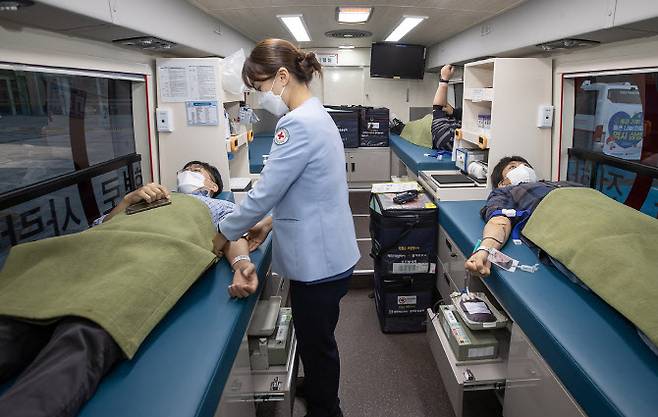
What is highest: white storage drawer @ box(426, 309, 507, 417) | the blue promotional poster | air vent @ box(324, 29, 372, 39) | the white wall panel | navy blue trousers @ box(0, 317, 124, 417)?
air vent @ box(324, 29, 372, 39)

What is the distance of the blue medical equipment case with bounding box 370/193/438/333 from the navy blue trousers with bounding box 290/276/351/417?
970mm

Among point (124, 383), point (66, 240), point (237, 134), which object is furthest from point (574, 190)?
point (237, 134)

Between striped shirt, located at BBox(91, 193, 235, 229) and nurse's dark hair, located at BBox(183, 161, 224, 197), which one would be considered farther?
nurse's dark hair, located at BBox(183, 161, 224, 197)

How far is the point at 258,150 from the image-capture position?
16.1 ft

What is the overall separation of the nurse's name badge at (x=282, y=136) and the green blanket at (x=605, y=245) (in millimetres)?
1245

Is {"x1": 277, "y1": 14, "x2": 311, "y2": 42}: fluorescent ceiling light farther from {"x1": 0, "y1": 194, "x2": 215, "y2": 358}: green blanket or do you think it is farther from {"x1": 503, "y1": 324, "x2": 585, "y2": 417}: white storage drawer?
{"x1": 503, "y1": 324, "x2": 585, "y2": 417}: white storage drawer

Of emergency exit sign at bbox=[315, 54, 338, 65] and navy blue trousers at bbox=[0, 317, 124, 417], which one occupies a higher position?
emergency exit sign at bbox=[315, 54, 338, 65]

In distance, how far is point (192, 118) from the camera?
3.02 m

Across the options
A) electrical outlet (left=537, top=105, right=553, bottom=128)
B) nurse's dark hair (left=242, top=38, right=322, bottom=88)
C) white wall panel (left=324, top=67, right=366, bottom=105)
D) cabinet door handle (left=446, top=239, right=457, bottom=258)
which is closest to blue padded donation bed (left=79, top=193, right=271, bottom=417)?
nurse's dark hair (left=242, top=38, right=322, bottom=88)

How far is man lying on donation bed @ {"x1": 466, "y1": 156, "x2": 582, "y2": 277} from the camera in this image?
1.98 m

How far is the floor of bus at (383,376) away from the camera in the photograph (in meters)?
2.14

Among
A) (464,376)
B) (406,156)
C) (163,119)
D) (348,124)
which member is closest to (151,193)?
(163,119)

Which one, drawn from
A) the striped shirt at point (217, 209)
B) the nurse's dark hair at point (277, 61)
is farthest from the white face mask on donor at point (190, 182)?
the nurse's dark hair at point (277, 61)

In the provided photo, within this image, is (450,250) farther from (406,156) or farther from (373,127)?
(373,127)
